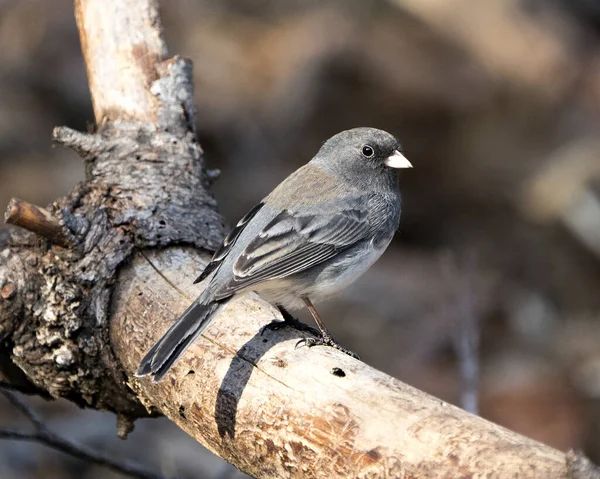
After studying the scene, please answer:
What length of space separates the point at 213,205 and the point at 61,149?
186 inches

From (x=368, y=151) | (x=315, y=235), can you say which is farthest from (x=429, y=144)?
(x=315, y=235)

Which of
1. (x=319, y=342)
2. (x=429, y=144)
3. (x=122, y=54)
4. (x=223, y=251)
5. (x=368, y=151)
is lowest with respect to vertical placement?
(x=319, y=342)

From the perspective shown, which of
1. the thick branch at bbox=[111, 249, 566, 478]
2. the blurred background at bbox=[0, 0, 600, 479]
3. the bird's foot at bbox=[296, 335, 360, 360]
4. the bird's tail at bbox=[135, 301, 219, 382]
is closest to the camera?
the thick branch at bbox=[111, 249, 566, 478]

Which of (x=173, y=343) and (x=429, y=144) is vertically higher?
(x=429, y=144)

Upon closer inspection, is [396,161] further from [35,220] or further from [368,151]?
[35,220]

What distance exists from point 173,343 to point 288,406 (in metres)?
0.41

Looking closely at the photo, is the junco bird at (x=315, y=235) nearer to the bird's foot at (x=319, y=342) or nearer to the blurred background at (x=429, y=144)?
the bird's foot at (x=319, y=342)

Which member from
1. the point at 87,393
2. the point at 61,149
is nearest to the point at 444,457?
the point at 87,393

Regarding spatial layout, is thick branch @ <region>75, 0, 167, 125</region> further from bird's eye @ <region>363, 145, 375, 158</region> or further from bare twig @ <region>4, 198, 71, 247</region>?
bird's eye @ <region>363, 145, 375, 158</region>

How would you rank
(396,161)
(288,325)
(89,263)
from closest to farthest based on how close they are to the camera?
(288,325) → (89,263) → (396,161)

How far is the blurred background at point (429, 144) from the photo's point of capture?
6035 mm

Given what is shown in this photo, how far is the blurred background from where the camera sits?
604cm

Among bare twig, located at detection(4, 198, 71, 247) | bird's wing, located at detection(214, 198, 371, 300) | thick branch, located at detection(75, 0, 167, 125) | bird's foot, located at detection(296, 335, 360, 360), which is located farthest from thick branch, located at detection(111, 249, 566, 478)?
thick branch, located at detection(75, 0, 167, 125)

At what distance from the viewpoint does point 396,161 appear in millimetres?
3615
